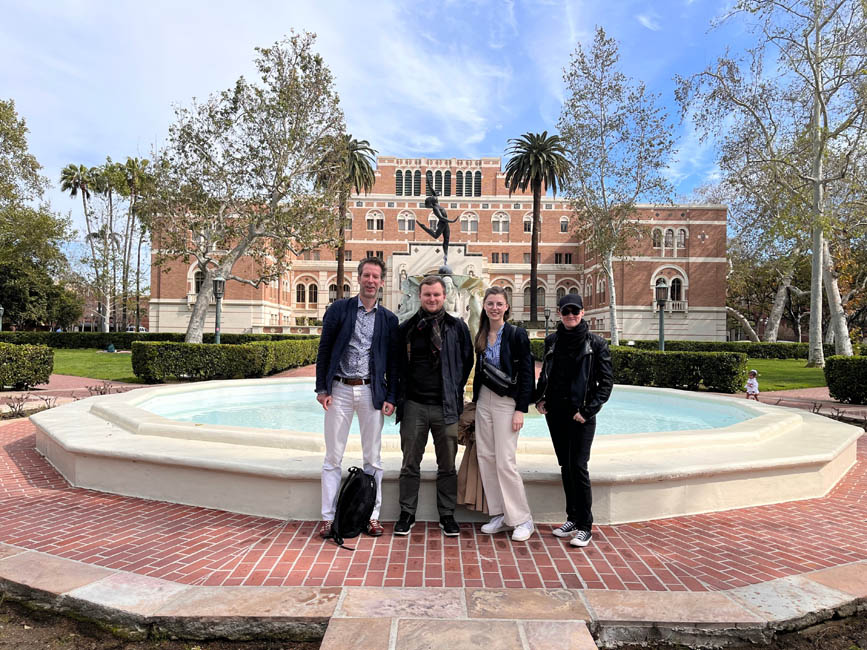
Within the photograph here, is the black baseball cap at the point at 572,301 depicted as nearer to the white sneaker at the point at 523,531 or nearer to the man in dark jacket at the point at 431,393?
the man in dark jacket at the point at 431,393

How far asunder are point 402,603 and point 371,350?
5.69ft

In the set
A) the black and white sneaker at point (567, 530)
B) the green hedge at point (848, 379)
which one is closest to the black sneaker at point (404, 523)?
the black and white sneaker at point (567, 530)

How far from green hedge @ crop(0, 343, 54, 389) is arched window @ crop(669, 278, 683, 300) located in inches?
1693

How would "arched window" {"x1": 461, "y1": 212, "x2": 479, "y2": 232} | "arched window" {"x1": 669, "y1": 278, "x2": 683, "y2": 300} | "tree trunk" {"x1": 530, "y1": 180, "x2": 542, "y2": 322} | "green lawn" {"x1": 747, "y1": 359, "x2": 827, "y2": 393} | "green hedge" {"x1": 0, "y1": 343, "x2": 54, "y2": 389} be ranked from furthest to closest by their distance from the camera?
"arched window" {"x1": 461, "y1": 212, "x2": 479, "y2": 232}
"arched window" {"x1": 669, "y1": 278, "x2": 683, "y2": 300}
"tree trunk" {"x1": 530, "y1": 180, "x2": 542, "y2": 322}
"green lawn" {"x1": 747, "y1": 359, "x2": 827, "y2": 393}
"green hedge" {"x1": 0, "y1": 343, "x2": 54, "y2": 389}

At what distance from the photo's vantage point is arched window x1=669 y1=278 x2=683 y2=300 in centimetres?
4306

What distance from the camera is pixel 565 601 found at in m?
2.86

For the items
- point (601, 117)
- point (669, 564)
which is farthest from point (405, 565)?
point (601, 117)

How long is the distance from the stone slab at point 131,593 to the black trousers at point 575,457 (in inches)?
105

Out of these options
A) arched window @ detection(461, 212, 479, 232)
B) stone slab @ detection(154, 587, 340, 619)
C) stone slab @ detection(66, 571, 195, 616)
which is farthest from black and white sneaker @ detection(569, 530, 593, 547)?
arched window @ detection(461, 212, 479, 232)

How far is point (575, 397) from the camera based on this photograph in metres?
3.74

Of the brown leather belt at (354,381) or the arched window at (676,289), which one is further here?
the arched window at (676,289)

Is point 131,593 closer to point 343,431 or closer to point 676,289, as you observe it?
point 343,431

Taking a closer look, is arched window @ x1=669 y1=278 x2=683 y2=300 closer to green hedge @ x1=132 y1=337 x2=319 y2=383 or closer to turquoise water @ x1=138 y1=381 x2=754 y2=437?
turquoise water @ x1=138 y1=381 x2=754 y2=437

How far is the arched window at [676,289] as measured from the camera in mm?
43062
